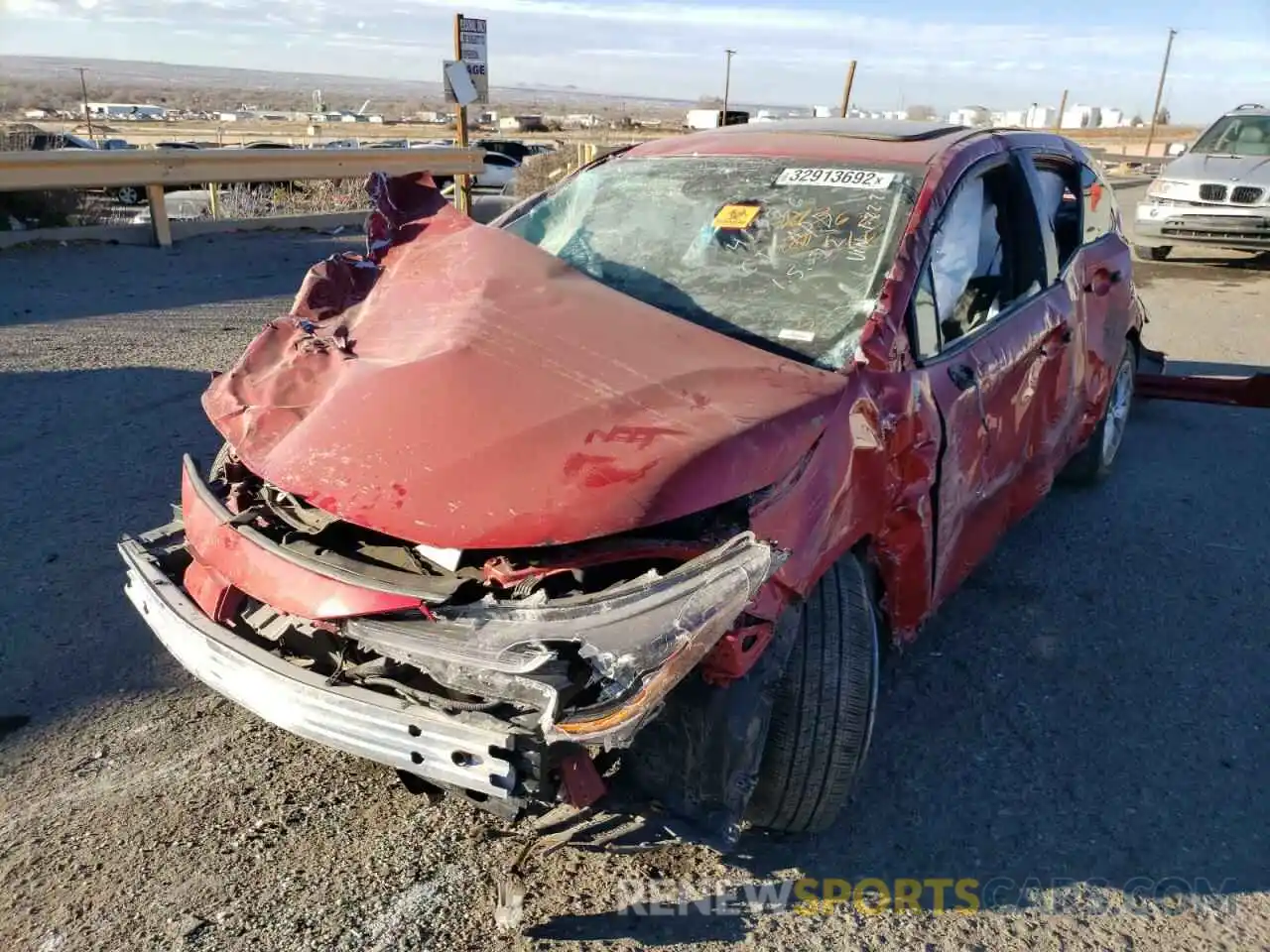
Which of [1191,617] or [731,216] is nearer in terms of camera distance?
[731,216]

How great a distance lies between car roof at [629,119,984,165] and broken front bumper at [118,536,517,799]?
2438 mm

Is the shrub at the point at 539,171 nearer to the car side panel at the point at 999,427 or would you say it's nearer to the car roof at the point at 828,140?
the car roof at the point at 828,140

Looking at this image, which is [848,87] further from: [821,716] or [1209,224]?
[821,716]

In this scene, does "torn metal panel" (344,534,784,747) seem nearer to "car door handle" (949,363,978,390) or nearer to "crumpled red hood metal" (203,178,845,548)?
"crumpled red hood metal" (203,178,845,548)

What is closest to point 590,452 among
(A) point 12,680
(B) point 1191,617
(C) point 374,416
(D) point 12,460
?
(C) point 374,416

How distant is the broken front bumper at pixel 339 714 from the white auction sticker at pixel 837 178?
225 centimetres

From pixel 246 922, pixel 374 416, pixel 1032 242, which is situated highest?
pixel 1032 242

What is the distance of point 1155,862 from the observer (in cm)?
277

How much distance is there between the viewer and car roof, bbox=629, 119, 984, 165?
361cm

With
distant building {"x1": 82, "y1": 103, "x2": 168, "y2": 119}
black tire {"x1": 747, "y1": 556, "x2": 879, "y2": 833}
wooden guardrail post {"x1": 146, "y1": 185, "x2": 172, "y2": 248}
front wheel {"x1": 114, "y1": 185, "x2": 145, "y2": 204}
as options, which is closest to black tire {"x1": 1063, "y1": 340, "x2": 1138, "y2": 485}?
black tire {"x1": 747, "y1": 556, "x2": 879, "y2": 833}

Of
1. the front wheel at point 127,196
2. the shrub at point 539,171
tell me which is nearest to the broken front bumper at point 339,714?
the front wheel at point 127,196

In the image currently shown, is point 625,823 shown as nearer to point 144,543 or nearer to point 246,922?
point 246,922

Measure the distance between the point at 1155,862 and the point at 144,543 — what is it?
305 cm

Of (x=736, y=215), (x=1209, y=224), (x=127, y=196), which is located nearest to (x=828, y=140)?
(x=736, y=215)
